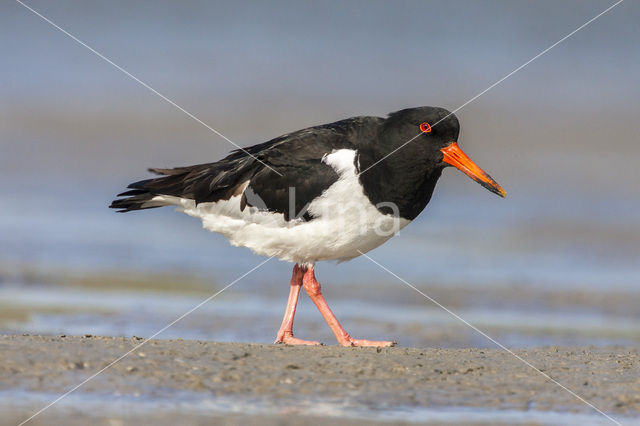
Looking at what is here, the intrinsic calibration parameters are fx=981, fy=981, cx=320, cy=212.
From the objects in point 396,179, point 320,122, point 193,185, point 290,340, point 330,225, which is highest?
point 320,122

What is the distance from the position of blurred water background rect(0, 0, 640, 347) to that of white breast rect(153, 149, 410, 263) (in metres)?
1.11

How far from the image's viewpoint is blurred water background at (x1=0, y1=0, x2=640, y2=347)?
9.40 m

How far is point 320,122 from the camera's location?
19906 millimetres

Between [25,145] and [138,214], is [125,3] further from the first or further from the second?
[138,214]

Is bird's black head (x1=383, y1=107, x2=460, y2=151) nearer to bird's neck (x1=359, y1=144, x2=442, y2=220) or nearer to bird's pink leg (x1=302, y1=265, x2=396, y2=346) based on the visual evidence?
bird's neck (x1=359, y1=144, x2=442, y2=220)

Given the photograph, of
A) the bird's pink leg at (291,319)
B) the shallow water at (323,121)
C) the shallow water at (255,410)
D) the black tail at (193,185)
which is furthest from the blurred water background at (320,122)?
the shallow water at (255,410)

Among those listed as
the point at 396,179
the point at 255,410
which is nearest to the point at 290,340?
the point at 396,179

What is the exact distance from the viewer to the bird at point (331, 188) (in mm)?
7180

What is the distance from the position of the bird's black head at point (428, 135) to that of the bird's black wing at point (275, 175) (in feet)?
0.78

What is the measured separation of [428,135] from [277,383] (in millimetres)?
2578

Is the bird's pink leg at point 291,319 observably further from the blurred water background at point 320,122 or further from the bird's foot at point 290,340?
the blurred water background at point 320,122

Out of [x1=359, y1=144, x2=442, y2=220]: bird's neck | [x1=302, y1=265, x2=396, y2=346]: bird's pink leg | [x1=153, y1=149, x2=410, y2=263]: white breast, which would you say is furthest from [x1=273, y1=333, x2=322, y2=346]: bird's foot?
[x1=359, y1=144, x2=442, y2=220]: bird's neck

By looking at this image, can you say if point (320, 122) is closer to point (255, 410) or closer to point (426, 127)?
point (426, 127)

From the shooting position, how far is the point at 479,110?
849 inches
